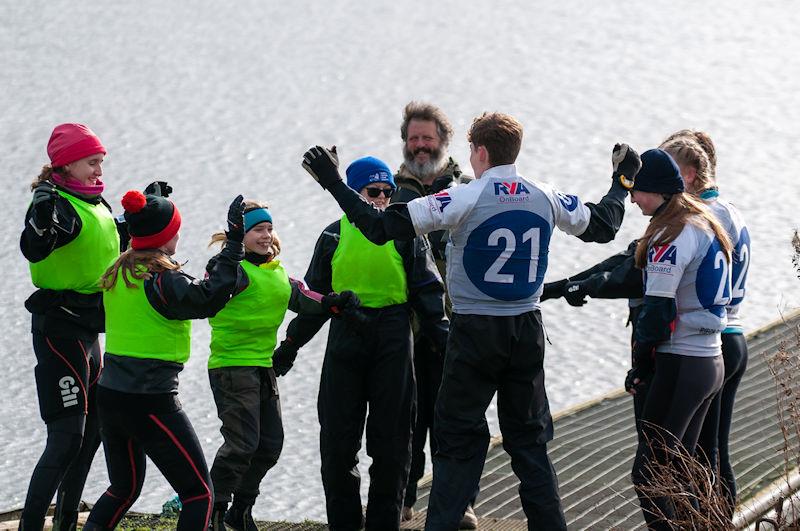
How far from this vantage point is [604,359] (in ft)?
31.2

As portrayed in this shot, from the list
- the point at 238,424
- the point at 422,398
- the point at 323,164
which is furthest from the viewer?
the point at 422,398

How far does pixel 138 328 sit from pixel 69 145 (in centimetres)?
101

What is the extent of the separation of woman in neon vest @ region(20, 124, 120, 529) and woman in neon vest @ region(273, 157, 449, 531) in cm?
99

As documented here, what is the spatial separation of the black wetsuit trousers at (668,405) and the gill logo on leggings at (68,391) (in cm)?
230

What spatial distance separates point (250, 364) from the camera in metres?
5.17

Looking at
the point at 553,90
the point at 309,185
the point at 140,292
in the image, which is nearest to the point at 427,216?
the point at 140,292

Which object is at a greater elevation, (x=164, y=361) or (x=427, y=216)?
(x=427, y=216)

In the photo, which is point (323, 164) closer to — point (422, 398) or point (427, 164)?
point (427, 164)

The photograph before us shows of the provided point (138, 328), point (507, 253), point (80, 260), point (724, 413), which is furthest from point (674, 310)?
point (80, 260)

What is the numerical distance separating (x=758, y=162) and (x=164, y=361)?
35.6 feet

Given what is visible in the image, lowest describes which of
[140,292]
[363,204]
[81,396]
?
[81,396]

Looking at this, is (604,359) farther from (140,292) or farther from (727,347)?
(140,292)

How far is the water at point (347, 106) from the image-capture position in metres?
9.50

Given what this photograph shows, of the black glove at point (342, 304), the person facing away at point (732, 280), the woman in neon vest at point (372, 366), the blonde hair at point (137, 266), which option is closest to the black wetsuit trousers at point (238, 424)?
the woman in neon vest at point (372, 366)
